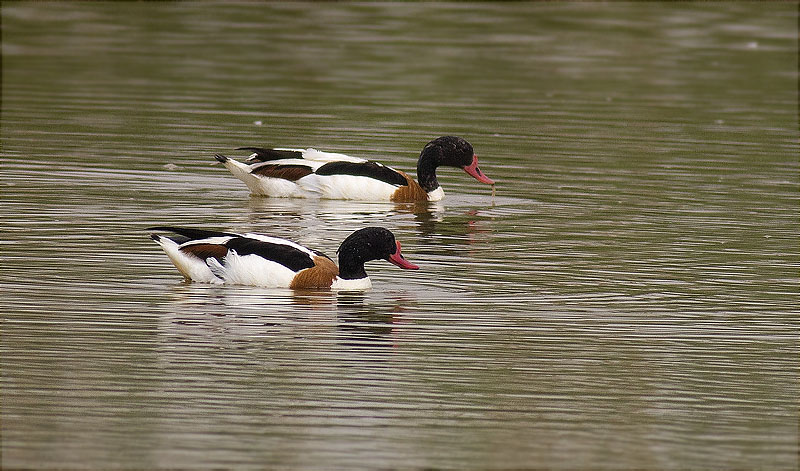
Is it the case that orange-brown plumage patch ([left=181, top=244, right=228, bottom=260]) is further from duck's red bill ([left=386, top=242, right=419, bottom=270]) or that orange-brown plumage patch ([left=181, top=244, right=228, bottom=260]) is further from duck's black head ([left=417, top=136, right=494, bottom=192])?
duck's black head ([left=417, top=136, right=494, bottom=192])

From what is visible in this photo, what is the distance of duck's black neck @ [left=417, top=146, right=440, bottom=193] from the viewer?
65.0ft

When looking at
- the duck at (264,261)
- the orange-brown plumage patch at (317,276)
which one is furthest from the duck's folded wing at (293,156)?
the orange-brown plumage patch at (317,276)

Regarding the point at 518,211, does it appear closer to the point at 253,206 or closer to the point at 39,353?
the point at 253,206

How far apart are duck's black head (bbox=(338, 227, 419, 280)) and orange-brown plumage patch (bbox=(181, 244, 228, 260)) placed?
919 millimetres

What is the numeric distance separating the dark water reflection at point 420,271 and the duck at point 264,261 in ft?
0.59

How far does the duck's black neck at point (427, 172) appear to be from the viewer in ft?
65.0

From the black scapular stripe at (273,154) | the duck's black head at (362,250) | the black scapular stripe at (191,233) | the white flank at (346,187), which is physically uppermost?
the black scapular stripe at (191,233)

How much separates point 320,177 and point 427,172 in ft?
4.55

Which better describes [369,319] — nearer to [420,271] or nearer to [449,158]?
[420,271]

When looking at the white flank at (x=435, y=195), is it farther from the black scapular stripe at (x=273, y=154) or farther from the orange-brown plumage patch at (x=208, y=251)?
the orange-brown plumage patch at (x=208, y=251)

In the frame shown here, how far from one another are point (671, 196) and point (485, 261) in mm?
4615

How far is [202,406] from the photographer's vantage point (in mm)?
9625

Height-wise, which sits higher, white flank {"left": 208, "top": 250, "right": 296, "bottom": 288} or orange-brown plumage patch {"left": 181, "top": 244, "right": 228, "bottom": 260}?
orange-brown plumage patch {"left": 181, "top": 244, "right": 228, "bottom": 260}

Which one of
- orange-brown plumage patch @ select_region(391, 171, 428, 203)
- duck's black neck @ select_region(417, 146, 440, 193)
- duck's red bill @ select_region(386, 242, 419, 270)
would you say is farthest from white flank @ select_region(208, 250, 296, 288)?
duck's black neck @ select_region(417, 146, 440, 193)
